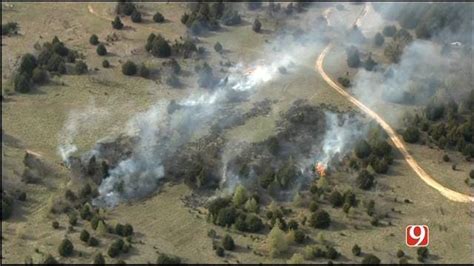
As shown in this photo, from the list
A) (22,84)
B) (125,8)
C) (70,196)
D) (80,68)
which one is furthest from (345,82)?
(22,84)

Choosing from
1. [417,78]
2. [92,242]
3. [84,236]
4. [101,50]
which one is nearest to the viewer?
[92,242]

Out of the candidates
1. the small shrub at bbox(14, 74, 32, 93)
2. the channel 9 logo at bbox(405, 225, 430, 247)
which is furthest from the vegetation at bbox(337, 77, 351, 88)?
the small shrub at bbox(14, 74, 32, 93)

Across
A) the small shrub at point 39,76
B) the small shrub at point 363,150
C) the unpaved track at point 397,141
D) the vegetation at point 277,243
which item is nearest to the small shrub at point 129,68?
the small shrub at point 39,76

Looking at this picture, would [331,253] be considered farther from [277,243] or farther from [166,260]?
[166,260]

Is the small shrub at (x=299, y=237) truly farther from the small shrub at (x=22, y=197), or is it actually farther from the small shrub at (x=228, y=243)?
the small shrub at (x=22, y=197)

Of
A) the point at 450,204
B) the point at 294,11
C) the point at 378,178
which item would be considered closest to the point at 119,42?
the point at 294,11
